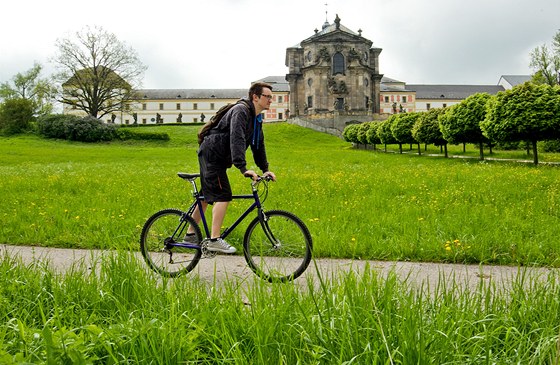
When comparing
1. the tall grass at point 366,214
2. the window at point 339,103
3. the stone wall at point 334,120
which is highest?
the window at point 339,103

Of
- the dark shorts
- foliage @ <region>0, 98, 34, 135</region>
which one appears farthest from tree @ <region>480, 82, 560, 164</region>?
foliage @ <region>0, 98, 34, 135</region>

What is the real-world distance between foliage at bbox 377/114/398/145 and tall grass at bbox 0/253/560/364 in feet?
140

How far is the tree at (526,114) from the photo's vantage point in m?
23.6

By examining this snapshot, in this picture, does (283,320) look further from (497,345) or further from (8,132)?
(8,132)

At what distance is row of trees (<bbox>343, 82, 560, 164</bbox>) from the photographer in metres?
23.7

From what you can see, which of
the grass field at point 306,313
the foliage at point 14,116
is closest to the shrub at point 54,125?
the foliage at point 14,116

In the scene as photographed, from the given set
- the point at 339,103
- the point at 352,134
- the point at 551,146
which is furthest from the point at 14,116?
the point at 551,146

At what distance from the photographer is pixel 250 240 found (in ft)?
17.3

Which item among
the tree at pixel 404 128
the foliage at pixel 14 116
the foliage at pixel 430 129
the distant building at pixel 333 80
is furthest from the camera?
the distant building at pixel 333 80

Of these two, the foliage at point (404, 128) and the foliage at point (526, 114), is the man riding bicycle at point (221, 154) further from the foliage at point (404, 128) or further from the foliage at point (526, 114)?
the foliage at point (404, 128)

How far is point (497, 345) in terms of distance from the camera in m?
2.79

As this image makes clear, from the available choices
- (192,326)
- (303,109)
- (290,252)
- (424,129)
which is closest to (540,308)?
(192,326)

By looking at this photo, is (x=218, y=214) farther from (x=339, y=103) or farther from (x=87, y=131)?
(x=339, y=103)

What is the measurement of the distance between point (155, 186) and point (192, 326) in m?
11.3
